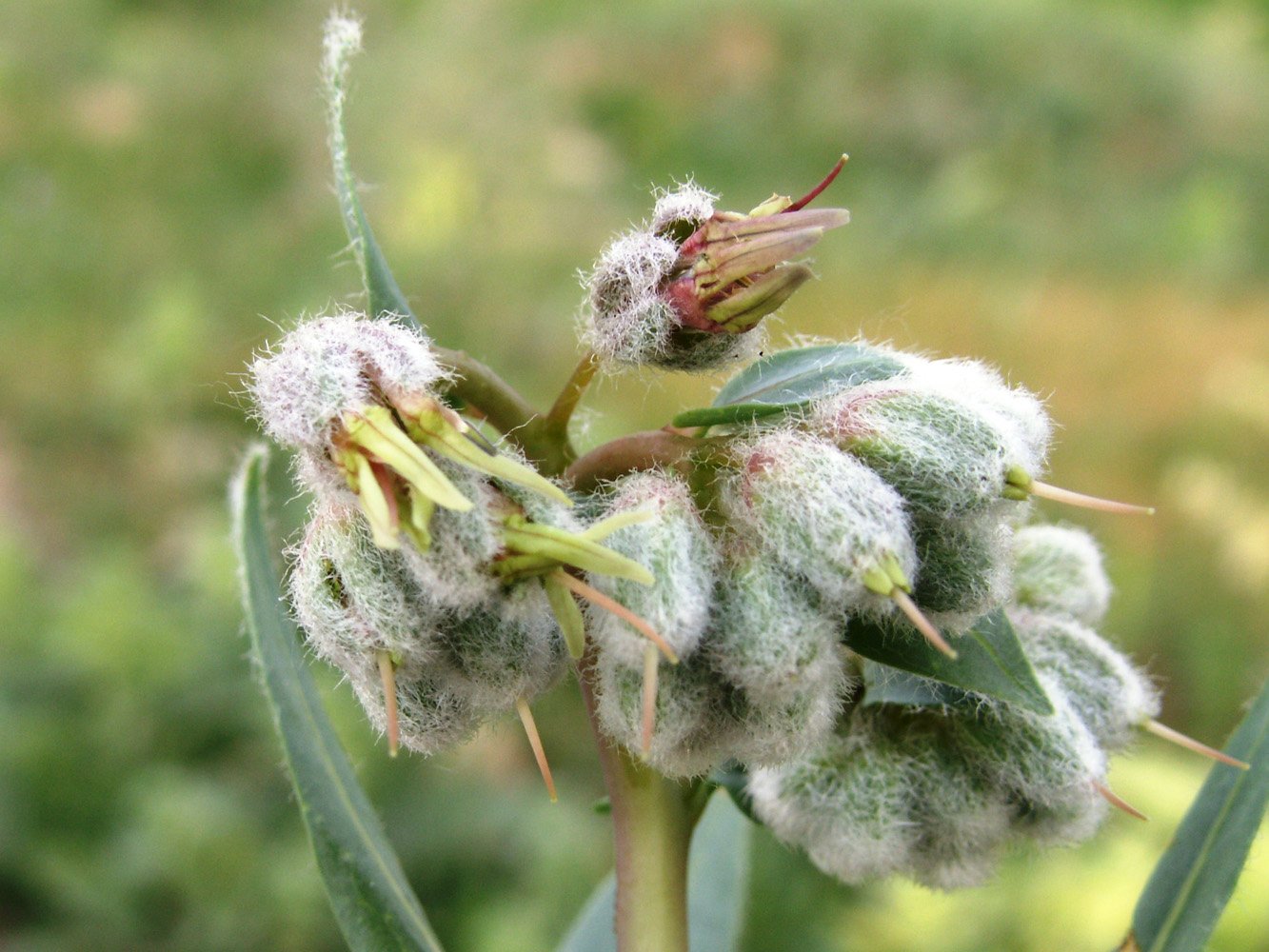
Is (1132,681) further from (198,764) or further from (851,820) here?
(198,764)

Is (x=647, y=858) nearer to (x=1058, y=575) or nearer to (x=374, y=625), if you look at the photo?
(x=374, y=625)

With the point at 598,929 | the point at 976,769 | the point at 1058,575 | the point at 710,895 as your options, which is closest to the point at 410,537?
the point at 976,769

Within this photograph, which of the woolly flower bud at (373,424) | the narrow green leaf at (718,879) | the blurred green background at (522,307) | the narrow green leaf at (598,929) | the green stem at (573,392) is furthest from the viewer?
the blurred green background at (522,307)

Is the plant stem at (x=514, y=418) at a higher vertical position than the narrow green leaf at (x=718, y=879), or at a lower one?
higher

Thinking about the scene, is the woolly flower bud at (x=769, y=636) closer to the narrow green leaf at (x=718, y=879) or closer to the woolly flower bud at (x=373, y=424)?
the woolly flower bud at (x=373, y=424)

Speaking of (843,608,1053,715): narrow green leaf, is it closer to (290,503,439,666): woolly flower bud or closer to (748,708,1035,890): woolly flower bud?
(748,708,1035,890): woolly flower bud

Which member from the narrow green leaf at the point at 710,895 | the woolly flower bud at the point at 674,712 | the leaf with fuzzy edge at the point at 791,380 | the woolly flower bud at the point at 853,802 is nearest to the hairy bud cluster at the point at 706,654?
the woolly flower bud at the point at 674,712

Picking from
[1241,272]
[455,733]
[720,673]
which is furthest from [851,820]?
[1241,272]
